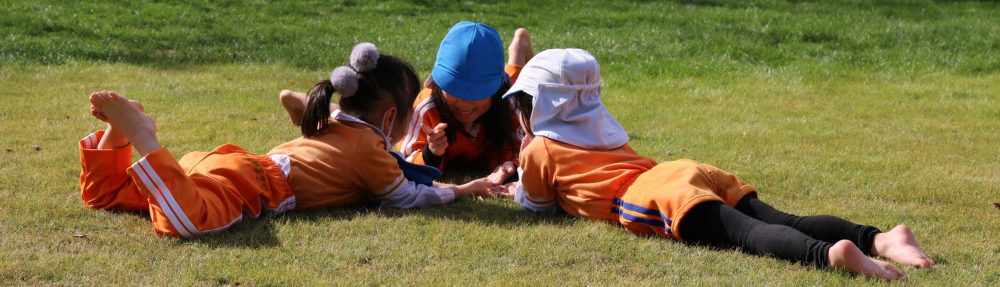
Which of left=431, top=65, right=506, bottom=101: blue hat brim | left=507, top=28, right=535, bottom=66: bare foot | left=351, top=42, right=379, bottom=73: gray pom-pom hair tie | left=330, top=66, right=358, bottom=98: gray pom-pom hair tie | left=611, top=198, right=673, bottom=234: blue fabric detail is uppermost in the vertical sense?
left=351, top=42, right=379, bottom=73: gray pom-pom hair tie

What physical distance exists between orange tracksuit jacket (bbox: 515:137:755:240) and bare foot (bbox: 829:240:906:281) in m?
0.62

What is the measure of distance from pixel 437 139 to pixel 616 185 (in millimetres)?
988

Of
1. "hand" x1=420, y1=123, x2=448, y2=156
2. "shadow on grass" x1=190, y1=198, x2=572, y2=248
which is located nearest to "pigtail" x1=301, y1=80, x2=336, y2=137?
"shadow on grass" x1=190, y1=198, x2=572, y2=248

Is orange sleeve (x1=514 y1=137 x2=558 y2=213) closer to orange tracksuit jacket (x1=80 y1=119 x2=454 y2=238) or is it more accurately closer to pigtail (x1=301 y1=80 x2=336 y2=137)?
orange tracksuit jacket (x1=80 y1=119 x2=454 y2=238)

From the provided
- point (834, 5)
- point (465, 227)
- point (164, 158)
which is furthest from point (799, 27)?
point (164, 158)

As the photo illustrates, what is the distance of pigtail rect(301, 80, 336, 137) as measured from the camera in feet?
15.7

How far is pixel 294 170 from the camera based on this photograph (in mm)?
4930

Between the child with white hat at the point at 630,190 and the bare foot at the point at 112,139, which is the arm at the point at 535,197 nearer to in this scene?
the child with white hat at the point at 630,190

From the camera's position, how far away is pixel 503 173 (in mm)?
5668

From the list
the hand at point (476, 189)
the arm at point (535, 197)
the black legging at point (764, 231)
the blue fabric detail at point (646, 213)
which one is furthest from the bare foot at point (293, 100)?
the black legging at point (764, 231)

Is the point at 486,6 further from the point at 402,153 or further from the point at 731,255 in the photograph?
the point at 731,255

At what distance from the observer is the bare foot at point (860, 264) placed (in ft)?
12.8

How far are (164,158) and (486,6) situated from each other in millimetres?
10056

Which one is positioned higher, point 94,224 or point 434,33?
point 94,224
